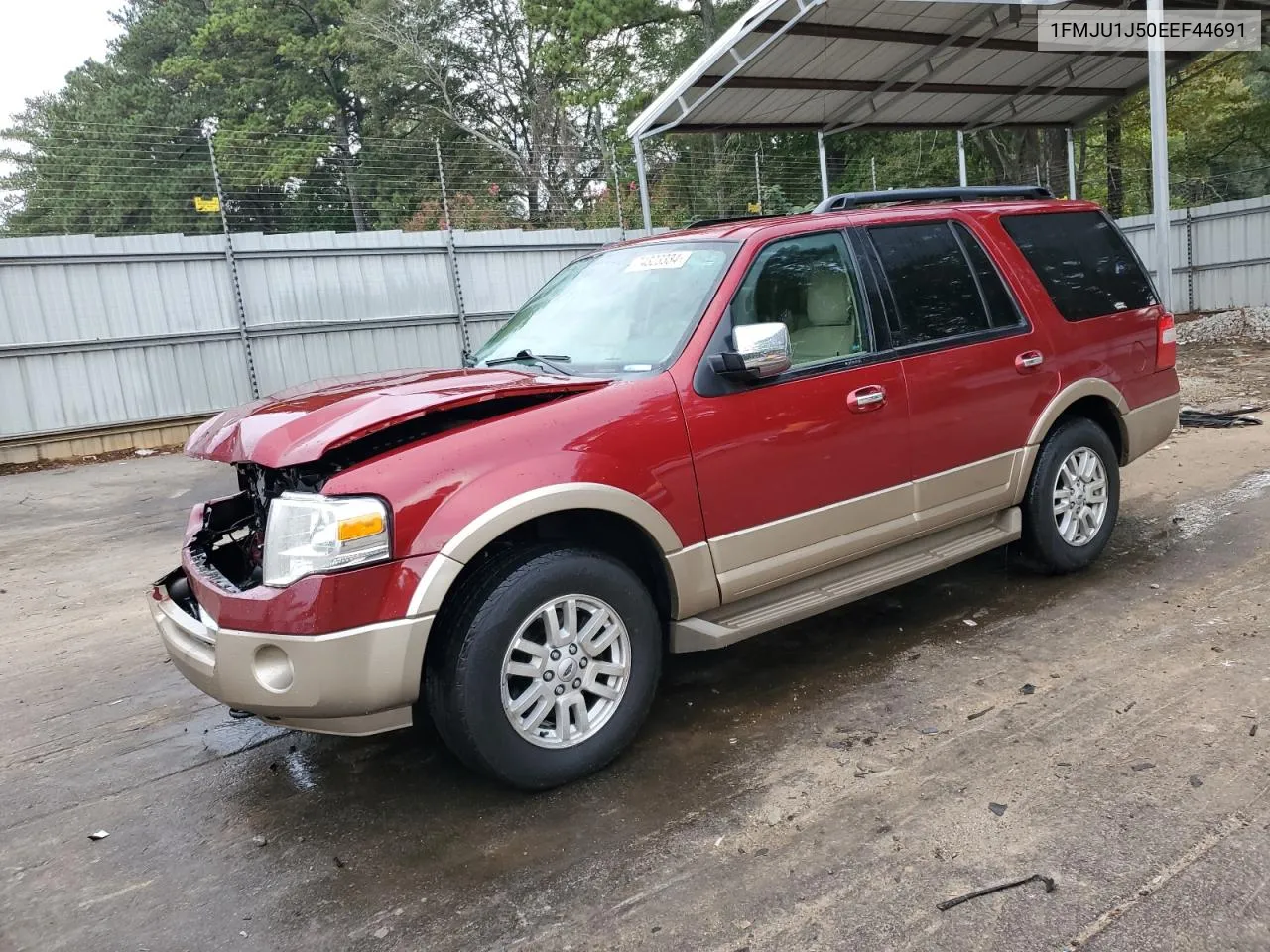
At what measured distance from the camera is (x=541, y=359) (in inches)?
156

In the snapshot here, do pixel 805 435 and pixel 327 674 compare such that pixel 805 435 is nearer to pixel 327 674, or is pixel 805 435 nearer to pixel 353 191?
pixel 327 674

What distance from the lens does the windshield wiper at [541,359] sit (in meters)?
3.76

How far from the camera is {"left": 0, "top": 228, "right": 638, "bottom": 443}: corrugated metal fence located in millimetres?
12141

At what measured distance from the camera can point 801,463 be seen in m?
3.67

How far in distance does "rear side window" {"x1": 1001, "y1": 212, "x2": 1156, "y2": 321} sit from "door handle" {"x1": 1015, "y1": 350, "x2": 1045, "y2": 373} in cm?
34

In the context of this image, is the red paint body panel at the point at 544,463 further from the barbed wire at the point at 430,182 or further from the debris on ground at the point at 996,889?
the barbed wire at the point at 430,182

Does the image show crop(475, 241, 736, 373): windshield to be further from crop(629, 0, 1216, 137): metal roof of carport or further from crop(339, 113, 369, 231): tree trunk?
crop(339, 113, 369, 231): tree trunk

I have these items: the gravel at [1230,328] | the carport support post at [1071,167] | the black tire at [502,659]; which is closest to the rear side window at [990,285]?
the black tire at [502,659]

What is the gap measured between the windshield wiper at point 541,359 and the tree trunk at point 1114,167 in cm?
2413

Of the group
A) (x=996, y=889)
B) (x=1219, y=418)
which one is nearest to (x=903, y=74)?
(x=1219, y=418)

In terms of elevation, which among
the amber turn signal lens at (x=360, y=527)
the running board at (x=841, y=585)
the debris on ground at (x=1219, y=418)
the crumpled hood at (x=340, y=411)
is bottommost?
the debris on ground at (x=1219, y=418)

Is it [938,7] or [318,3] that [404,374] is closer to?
[938,7]

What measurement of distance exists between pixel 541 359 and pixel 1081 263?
116 inches

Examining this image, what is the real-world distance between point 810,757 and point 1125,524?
361 cm
